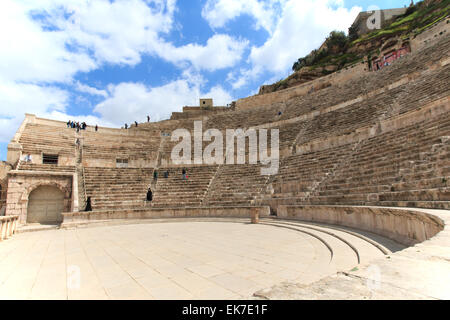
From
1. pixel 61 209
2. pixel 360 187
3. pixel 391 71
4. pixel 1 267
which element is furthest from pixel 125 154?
pixel 391 71

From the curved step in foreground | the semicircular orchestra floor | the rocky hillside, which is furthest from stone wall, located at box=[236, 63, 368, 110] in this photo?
the semicircular orchestra floor

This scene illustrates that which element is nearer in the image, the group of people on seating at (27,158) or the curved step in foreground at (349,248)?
the curved step in foreground at (349,248)

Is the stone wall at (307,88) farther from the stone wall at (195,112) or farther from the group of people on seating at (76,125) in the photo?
the group of people on seating at (76,125)

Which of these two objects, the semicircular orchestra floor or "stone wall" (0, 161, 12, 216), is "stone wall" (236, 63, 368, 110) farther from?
the semicircular orchestra floor

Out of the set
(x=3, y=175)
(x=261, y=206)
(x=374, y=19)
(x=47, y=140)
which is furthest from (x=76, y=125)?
(x=374, y=19)

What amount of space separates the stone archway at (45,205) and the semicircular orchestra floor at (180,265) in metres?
9.24

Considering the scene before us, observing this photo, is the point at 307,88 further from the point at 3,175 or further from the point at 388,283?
the point at 388,283

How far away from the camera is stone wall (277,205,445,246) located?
4.79 meters

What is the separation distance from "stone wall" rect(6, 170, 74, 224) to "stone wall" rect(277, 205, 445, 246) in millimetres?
13696

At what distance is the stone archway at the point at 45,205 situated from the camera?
15.3m

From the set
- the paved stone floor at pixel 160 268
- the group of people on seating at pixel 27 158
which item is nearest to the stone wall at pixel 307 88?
the group of people on seating at pixel 27 158

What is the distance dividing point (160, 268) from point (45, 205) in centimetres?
1508

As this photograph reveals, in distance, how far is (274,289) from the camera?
223 centimetres

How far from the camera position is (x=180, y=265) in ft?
16.2
